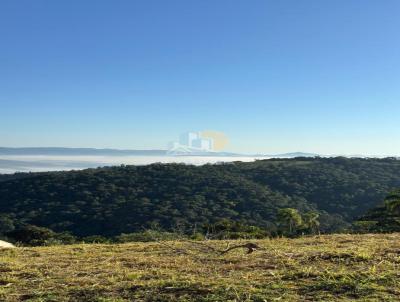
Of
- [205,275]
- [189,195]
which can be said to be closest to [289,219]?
[189,195]

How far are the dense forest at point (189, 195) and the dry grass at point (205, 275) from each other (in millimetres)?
65552

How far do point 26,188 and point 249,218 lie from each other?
57883mm

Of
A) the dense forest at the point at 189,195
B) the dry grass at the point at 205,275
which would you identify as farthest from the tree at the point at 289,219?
the dry grass at the point at 205,275

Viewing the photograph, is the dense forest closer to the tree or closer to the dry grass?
the tree

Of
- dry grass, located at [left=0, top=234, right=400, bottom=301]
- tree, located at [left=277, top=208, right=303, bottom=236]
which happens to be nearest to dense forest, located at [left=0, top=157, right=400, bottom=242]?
tree, located at [left=277, top=208, right=303, bottom=236]

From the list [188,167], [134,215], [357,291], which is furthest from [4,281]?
[188,167]

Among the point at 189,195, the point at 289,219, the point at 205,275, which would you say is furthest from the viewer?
the point at 189,195

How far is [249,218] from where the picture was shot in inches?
3477

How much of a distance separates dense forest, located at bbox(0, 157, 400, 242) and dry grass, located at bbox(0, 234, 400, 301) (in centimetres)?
6555

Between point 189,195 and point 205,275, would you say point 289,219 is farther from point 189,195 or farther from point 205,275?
point 205,275

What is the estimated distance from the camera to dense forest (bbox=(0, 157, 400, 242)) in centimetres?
8575

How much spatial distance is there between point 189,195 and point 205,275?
332 feet

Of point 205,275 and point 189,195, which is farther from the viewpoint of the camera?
point 189,195

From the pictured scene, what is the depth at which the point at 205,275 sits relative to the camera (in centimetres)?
685
